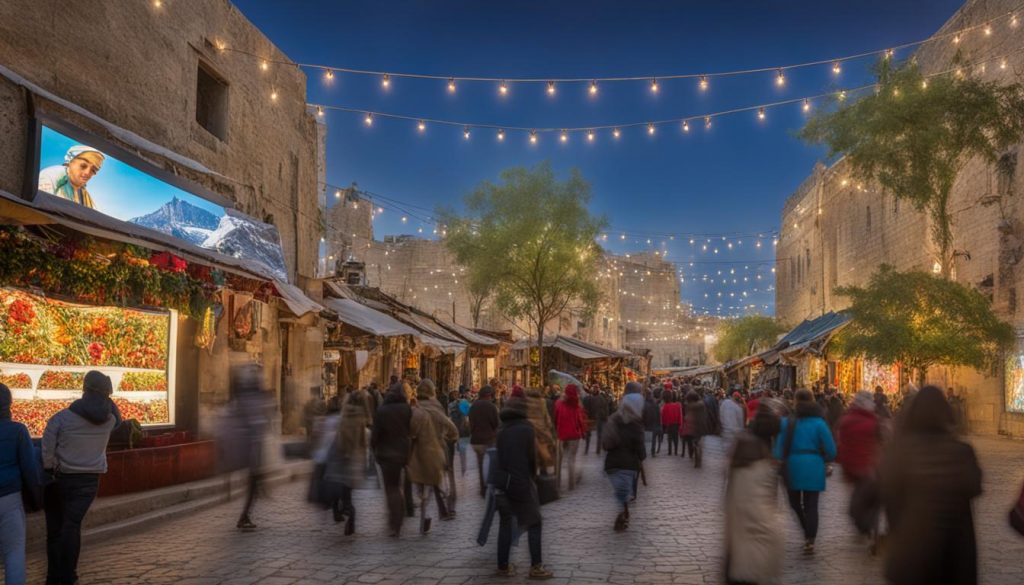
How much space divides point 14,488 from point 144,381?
6533mm

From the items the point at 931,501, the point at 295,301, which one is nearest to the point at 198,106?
the point at 295,301

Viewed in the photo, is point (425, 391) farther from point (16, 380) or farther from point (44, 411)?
point (16, 380)

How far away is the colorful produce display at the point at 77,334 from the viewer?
9.38 metres

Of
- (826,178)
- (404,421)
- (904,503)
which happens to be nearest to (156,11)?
(404,421)

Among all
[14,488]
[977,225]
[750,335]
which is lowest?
[14,488]

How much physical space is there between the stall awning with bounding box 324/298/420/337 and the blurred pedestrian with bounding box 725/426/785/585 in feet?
40.4

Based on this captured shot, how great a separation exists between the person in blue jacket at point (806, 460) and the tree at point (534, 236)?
981 inches

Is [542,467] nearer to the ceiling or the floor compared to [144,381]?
nearer to the floor

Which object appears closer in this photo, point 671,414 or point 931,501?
point 931,501

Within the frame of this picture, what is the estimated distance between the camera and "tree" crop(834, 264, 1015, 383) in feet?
63.9

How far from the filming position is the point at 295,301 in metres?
14.2

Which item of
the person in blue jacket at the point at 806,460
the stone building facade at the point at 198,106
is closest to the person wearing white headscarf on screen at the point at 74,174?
the stone building facade at the point at 198,106

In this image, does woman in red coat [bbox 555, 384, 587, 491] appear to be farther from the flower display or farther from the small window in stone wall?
the small window in stone wall

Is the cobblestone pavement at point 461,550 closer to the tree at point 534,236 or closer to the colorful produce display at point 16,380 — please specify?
the colorful produce display at point 16,380
